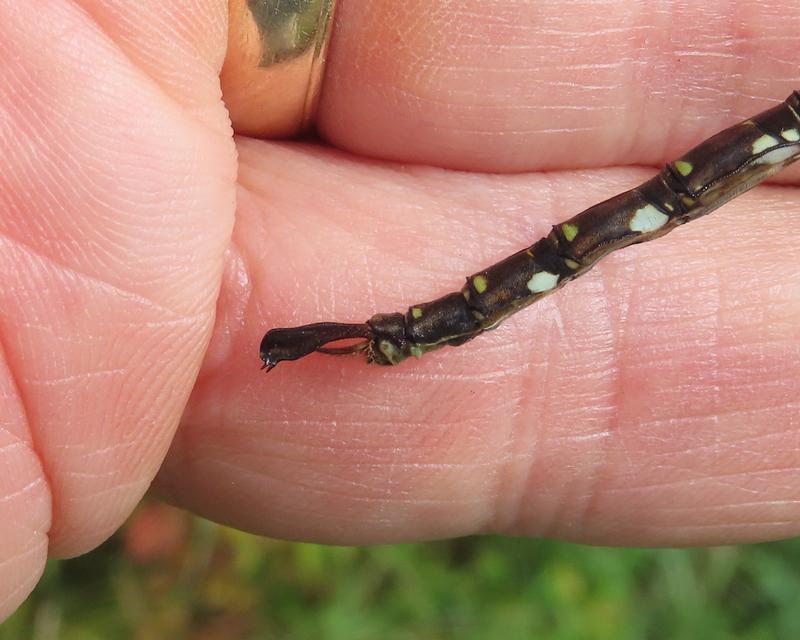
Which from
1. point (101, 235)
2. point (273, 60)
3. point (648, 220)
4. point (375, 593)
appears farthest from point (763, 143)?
point (375, 593)

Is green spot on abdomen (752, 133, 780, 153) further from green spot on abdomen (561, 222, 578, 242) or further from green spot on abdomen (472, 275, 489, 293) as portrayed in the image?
green spot on abdomen (472, 275, 489, 293)

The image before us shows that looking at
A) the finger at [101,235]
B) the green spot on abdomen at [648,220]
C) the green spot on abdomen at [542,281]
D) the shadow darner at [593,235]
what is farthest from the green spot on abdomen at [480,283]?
the finger at [101,235]

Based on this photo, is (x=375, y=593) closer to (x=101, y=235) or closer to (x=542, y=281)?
(x=542, y=281)

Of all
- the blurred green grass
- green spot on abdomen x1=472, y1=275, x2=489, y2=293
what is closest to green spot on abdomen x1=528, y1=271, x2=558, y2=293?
green spot on abdomen x1=472, y1=275, x2=489, y2=293

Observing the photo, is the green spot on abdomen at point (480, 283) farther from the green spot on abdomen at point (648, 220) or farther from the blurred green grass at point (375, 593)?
the blurred green grass at point (375, 593)

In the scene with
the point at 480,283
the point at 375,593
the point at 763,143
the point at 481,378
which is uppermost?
the point at 763,143
